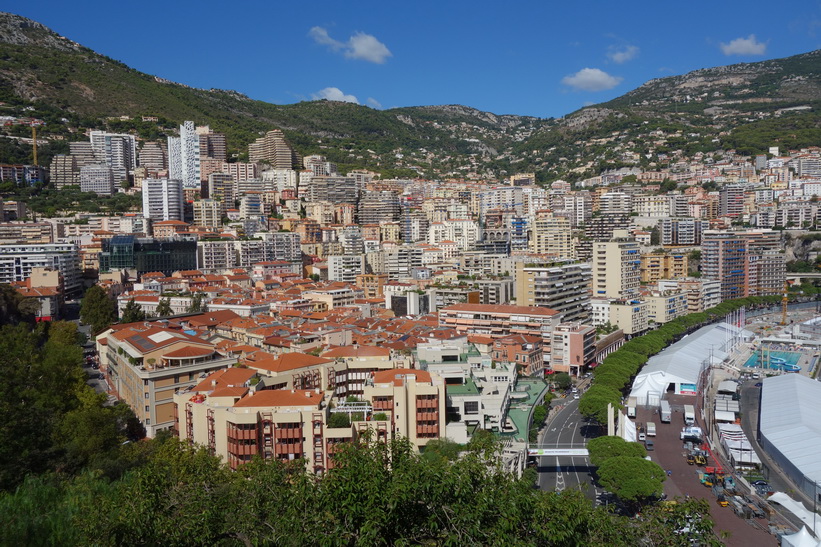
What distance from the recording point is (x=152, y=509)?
7.75 metres

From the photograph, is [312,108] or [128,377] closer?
[128,377]

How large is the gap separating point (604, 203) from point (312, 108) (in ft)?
180

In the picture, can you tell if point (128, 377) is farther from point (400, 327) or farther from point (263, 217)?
point (263, 217)

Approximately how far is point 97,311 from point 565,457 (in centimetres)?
2221

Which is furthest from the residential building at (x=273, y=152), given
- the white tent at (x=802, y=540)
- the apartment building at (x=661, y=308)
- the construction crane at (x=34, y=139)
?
the white tent at (x=802, y=540)

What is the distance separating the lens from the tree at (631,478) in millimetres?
15414

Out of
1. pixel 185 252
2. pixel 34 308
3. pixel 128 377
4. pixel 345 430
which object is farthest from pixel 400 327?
pixel 185 252

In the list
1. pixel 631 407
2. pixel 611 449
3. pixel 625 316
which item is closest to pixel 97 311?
pixel 631 407

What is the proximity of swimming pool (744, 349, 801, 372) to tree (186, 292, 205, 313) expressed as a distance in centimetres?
2680

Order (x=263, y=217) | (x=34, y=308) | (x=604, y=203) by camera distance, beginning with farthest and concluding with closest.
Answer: (x=604, y=203) < (x=263, y=217) < (x=34, y=308)

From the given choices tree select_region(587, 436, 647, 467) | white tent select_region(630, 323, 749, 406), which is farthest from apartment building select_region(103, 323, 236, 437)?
white tent select_region(630, 323, 749, 406)

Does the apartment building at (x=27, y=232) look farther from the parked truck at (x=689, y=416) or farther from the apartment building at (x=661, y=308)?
the parked truck at (x=689, y=416)

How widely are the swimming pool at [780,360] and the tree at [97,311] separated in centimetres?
3006

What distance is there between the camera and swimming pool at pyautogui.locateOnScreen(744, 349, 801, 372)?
32062 mm
